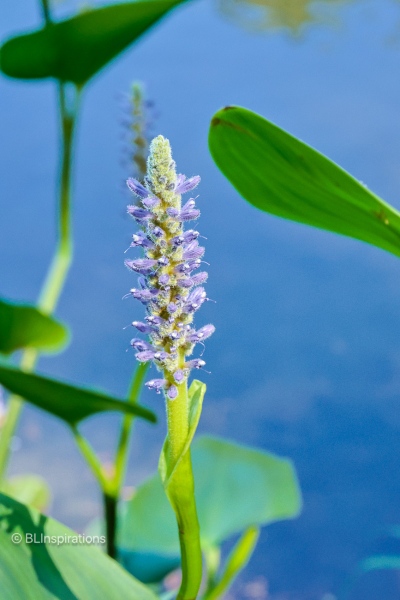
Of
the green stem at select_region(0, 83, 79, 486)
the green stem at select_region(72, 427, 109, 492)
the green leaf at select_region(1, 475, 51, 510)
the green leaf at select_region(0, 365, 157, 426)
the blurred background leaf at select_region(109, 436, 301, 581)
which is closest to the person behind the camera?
the green leaf at select_region(0, 365, 157, 426)

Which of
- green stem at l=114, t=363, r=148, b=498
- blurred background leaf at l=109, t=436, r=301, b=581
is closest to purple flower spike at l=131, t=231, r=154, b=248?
green stem at l=114, t=363, r=148, b=498

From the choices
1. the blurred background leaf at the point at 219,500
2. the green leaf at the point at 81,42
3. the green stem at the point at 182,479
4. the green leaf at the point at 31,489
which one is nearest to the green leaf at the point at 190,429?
the green stem at the point at 182,479

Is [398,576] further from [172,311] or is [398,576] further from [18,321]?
[172,311]

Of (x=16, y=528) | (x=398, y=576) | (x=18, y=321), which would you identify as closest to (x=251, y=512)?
(x=398, y=576)

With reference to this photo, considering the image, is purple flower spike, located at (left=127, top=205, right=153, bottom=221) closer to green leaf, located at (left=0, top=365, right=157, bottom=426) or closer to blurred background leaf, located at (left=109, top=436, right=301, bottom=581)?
green leaf, located at (left=0, top=365, right=157, bottom=426)

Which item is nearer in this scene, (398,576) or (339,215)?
(339,215)

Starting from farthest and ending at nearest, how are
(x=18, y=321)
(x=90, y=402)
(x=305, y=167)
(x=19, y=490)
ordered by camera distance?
1. (x=19, y=490)
2. (x=18, y=321)
3. (x=90, y=402)
4. (x=305, y=167)
